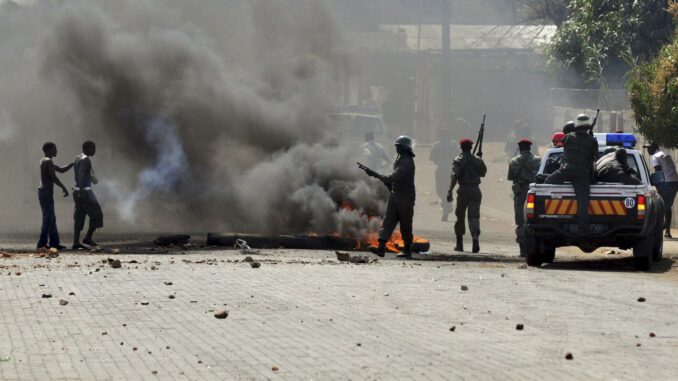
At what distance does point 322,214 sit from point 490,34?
41.0m

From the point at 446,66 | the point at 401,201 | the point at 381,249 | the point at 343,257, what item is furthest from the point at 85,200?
the point at 446,66

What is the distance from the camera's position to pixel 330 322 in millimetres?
9836

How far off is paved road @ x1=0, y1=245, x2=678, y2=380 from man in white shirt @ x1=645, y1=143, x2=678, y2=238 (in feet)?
21.2

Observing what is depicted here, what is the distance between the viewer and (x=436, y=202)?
1231 inches

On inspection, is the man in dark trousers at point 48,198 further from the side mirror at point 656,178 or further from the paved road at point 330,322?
the side mirror at point 656,178

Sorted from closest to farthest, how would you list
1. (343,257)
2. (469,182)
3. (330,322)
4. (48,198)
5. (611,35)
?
(330,322) < (343,257) < (48,198) < (469,182) < (611,35)

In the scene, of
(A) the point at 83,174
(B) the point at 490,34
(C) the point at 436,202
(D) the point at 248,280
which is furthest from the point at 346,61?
(B) the point at 490,34

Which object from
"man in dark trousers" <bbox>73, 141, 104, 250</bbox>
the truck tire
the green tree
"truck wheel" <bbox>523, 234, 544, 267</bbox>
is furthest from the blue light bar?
the green tree

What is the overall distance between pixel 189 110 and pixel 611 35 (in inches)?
582

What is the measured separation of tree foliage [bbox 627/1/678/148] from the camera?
17281mm

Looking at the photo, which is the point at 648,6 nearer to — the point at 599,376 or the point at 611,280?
the point at 611,280

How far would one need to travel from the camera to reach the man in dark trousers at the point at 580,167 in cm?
1466

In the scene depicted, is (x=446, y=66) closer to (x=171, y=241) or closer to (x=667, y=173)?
(x=667, y=173)

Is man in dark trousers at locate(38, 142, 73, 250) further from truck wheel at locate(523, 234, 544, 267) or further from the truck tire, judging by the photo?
the truck tire
